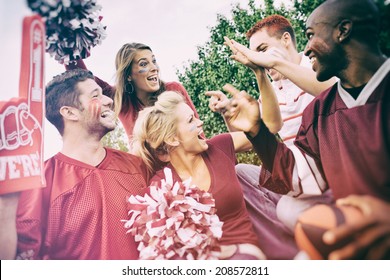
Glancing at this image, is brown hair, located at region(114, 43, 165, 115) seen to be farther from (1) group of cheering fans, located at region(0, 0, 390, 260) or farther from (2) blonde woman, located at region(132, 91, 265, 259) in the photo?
(2) blonde woman, located at region(132, 91, 265, 259)

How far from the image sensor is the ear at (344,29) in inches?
110

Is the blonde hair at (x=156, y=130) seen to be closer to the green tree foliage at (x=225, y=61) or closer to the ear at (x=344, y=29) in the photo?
the green tree foliage at (x=225, y=61)

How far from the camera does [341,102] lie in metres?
2.84

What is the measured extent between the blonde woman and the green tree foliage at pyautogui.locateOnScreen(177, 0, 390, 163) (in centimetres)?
9

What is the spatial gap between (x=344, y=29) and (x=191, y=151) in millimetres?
1259

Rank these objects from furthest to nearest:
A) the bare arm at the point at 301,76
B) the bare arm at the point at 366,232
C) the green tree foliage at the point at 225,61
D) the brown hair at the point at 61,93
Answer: the brown hair at the point at 61,93, the green tree foliage at the point at 225,61, the bare arm at the point at 301,76, the bare arm at the point at 366,232

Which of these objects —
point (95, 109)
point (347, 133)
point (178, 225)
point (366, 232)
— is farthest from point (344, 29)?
point (95, 109)

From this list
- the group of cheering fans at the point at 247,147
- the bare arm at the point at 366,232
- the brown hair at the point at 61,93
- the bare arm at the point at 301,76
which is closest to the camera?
the bare arm at the point at 366,232

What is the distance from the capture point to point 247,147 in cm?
306

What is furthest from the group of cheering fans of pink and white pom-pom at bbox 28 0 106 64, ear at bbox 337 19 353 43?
pink and white pom-pom at bbox 28 0 106 64

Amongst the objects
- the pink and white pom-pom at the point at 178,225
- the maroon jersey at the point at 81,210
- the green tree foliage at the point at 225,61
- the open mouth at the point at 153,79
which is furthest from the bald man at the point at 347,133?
the maroon jersey at the point at 81,210

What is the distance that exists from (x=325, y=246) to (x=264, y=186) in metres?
0.55

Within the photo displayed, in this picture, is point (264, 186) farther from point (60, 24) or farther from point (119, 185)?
point (60, 24)
